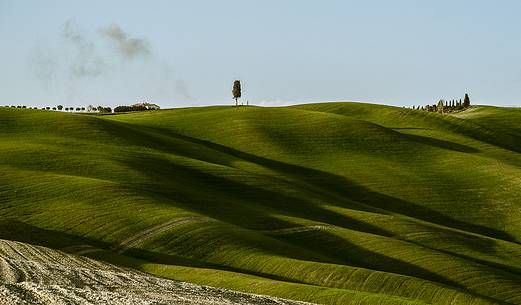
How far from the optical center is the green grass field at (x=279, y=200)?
57750 millimetres

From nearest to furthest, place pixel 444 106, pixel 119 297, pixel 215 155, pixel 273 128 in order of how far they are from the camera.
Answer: pixel 119 297 → pixel 215 155 → pixel 273 128 → pixel 444 106

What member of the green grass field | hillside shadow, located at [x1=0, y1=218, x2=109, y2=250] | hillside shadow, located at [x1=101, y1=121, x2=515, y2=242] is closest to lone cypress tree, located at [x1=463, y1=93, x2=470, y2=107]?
the green grass field

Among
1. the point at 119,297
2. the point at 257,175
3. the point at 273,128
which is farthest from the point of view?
the point at 273,128

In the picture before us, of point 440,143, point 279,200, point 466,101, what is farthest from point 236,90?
point 279,200

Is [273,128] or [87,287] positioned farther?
[273,128]

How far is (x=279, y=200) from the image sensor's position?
83375mm

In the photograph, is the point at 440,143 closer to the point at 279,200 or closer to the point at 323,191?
the point at 323,191

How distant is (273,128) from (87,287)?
80571mm

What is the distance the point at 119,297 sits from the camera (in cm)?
3350

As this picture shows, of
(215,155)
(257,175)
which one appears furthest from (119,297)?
(215,155)

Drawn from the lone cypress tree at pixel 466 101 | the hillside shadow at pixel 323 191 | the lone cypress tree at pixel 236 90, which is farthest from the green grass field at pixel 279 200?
Result: the lone cypress tree at pixel 466 101

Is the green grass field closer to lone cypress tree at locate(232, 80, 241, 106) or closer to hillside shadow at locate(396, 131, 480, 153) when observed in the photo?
hillside shadow at locate(396, 131, 480, 153)

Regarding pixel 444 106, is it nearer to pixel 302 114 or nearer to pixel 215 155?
pixel 302 114

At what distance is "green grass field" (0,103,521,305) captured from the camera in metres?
57.8
